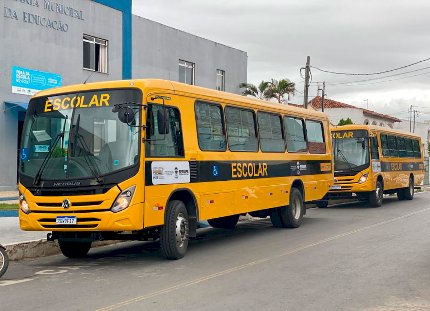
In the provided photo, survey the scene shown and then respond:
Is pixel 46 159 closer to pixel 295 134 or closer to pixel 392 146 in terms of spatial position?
pixel 295 134

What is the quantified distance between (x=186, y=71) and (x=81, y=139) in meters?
24.3

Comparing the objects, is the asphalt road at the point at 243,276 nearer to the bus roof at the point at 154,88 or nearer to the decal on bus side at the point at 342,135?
the bus roof at the point at 154,88

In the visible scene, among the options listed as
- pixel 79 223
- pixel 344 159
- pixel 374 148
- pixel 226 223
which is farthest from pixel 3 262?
pixel 374 148

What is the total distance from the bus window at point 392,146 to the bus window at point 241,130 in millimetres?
11601

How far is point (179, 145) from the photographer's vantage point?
1017cm

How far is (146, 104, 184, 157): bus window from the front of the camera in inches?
371

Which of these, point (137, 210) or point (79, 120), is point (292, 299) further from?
point (79, 120)

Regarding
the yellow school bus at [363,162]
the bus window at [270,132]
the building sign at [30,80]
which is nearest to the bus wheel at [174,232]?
the bus window at [270,132]

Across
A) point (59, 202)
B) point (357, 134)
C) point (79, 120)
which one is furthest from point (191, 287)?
point (357, 134)

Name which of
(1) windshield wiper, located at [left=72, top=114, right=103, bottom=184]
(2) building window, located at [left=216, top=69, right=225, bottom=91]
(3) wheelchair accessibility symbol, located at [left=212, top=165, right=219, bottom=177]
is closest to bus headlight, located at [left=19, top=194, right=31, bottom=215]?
(1) windshield wiper, located at [left=72, top=114, right=103, bottom=184]

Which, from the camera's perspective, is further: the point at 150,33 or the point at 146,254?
the point at 150,33

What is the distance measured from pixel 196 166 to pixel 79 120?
2.26m

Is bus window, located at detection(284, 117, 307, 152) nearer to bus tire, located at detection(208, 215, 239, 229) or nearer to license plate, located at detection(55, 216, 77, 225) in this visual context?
bus tire, located at detection(208, 215, 239, 229)

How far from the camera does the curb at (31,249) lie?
10172mm
